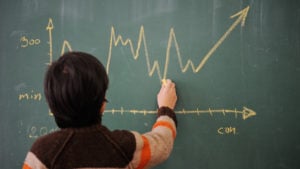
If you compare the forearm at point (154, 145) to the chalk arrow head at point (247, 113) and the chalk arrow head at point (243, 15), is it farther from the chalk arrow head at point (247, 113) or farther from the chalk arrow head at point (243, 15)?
the chalk arrow head at point (243, 15)

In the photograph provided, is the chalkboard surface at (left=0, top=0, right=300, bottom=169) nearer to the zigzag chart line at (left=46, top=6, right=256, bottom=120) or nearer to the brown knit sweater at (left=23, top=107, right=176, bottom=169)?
the zigzag chart line at (left=46, top=6, right=256, bottom=120)

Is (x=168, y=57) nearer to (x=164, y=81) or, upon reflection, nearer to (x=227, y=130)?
(x=164, y=81)

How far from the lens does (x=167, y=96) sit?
47.0 inches

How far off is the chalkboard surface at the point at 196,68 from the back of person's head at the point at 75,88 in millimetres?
408

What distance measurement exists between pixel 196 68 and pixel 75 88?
0.53 metres

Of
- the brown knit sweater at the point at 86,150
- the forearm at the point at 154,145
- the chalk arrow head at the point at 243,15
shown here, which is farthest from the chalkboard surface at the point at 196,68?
the brown knit sweater at the point at 86,150

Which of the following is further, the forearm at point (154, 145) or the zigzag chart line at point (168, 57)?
the zigzag chart line at point (168, 57)

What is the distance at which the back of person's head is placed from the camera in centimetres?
85

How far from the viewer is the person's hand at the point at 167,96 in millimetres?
1185

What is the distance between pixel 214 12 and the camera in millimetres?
1189

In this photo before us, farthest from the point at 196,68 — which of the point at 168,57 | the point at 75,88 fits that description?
the point at 75,88

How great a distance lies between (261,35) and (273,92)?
0.69ft

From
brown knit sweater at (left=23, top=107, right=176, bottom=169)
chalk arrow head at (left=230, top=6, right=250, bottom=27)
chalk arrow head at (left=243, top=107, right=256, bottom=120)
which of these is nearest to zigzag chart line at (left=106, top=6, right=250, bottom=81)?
chalk arrow head at (left=230, top=6, right=250, bottom=27)

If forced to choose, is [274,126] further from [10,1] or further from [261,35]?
[10,1]
